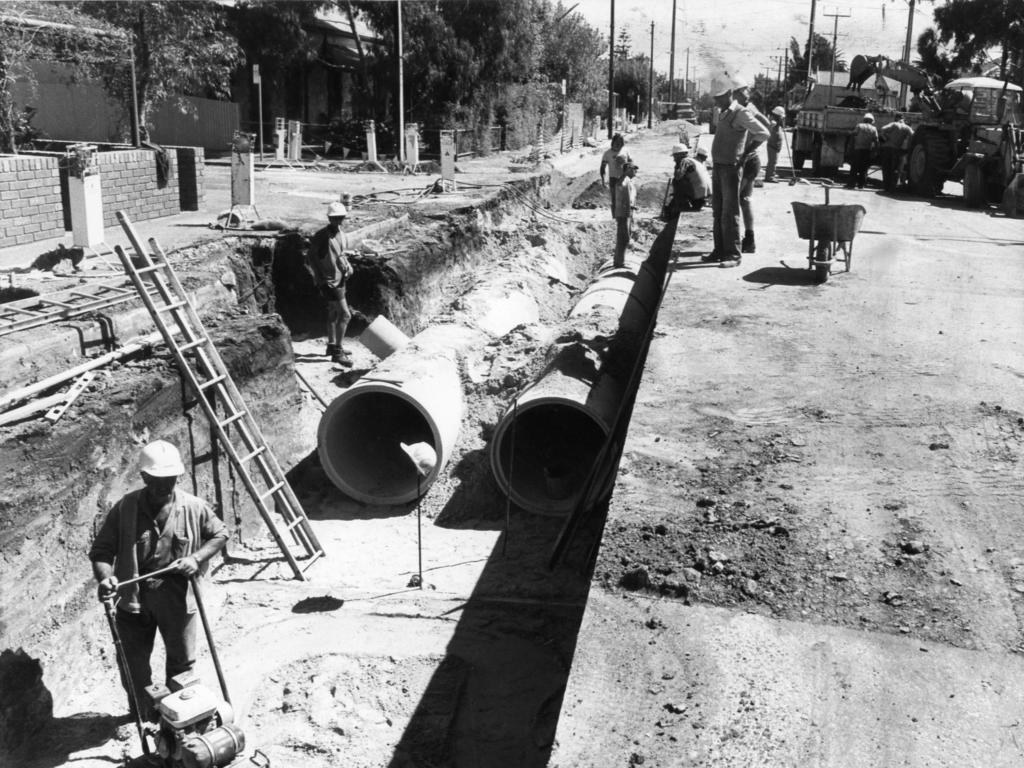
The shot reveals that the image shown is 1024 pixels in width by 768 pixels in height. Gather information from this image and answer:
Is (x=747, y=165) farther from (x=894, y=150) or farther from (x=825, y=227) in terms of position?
(x=894, y=150)

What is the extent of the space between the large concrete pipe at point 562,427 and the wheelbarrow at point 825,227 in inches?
73.5

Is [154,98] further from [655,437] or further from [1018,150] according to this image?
[1018,150]

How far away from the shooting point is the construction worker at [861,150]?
64.3ft

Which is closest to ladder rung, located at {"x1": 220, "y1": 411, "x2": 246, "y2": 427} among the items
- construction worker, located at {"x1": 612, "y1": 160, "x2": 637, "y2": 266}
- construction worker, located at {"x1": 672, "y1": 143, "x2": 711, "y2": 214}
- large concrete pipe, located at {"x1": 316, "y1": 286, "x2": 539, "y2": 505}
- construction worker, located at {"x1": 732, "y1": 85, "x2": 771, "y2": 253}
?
large concrete pipe, located at {"x1": 316, "y1": 286, "x2": 539, "y2": 505}

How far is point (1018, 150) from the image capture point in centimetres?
1750

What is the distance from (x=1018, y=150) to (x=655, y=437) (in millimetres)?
13644

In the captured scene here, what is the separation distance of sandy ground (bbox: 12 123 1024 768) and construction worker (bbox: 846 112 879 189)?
372 inches

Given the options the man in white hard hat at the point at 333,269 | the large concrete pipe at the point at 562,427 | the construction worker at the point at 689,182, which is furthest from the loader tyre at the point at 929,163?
the man in white hard hat at the point at 333,269

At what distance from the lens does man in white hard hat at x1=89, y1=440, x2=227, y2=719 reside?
5.70 metres

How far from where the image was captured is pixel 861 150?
19.8 m

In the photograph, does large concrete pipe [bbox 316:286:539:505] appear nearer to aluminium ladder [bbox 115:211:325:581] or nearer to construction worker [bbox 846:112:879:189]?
aluminium ladder [bbox 115:211:325:581]

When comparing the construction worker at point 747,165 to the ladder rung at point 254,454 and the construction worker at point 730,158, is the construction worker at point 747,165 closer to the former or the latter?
the construction worker at point 730,158

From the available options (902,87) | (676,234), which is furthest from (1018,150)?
(902,87)

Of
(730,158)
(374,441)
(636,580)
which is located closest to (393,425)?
(374,441)
